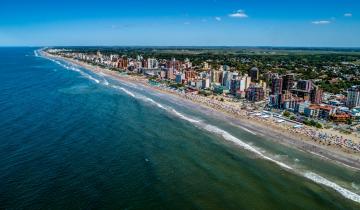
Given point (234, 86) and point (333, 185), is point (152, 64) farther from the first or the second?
point (333, 185)

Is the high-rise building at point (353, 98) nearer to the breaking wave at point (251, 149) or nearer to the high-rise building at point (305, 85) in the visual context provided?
the high-rise building at point (305, 85)

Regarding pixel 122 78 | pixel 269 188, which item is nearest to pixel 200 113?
pixel 269 188

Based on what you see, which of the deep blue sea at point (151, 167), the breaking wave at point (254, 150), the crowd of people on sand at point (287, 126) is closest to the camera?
the deep blue sea at point (151, 167)

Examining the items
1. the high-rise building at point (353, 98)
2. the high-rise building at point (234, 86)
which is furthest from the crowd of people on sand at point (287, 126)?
the high-rise building at point (353, 98)

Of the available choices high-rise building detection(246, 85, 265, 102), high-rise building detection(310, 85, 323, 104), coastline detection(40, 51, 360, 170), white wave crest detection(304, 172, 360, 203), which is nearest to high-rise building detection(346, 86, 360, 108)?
high-rise building detection(310, 85, 323, 104)

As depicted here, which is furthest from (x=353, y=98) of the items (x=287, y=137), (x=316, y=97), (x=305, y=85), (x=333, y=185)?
(x=333, y=185)
